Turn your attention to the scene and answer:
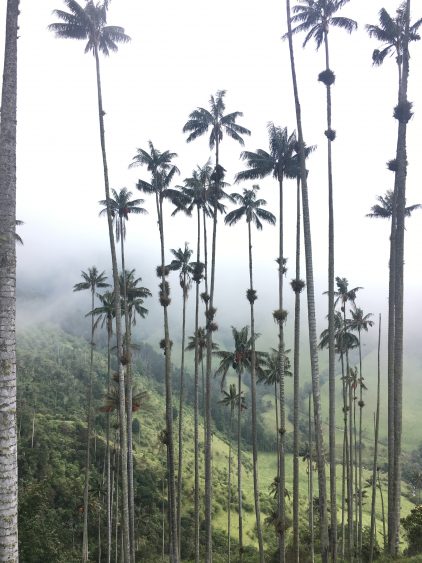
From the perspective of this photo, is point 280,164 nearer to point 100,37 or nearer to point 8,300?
point 100,37

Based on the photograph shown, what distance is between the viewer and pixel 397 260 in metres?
18.2

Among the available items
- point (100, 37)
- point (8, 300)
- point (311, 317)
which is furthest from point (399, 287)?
point (100, 37)

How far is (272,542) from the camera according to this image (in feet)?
186

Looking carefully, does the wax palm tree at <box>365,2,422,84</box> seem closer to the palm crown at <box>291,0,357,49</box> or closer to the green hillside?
the palm crown at <box>291,0,357,49</box>

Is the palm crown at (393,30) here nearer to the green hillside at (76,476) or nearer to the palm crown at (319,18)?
the palm crown at (319,18)

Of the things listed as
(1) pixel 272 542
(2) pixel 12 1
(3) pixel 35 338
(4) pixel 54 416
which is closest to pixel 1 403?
(2) pixel 12 1

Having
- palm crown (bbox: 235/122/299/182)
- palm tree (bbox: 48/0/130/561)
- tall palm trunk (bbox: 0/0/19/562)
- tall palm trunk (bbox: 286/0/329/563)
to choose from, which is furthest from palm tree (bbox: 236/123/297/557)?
tall palm trunk (bbox: 0/0/19/562)

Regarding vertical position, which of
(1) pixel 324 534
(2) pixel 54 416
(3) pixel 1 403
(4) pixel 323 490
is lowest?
(2) pixel 54 416

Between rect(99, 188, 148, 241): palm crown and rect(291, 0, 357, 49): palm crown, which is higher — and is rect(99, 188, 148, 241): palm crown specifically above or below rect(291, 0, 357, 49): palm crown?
below

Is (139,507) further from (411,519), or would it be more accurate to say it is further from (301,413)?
(301,413)

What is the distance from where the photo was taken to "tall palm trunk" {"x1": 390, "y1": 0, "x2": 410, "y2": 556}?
17188mm

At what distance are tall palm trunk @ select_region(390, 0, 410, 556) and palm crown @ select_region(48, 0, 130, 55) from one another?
48.5 ft

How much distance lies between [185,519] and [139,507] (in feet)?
23.2

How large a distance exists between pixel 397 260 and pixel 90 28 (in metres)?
19.8
